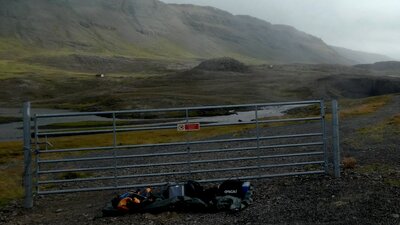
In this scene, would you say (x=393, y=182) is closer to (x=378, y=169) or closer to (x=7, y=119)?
(x=378, y=169)

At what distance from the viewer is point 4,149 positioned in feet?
139

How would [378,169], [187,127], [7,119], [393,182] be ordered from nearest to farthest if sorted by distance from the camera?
[393,182]
[187,127]
[378,169]
[7,119]

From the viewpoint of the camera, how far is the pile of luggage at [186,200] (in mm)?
10562

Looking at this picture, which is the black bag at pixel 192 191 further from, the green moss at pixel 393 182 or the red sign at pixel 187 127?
the green moss at pixel 393 182

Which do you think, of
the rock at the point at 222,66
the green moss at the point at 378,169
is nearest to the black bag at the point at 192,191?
the green moss at the point at 378,169

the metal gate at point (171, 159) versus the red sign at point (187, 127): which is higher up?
the red sign at point (187, 127)

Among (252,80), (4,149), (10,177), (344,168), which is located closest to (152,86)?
(252,80)

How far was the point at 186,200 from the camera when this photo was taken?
1066 cm

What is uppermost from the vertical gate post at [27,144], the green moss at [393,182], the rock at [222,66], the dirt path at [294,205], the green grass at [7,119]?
the rock at [222,66]

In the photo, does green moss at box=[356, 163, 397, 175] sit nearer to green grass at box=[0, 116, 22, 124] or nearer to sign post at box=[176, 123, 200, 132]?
sign post at box=[176, 123, 200, 132]

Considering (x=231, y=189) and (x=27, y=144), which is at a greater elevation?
(x=27, y=144)

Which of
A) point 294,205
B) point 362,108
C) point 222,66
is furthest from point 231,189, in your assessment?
point 222,66

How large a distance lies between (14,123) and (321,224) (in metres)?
75.0

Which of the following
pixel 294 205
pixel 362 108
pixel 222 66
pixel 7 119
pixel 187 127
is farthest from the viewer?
pixel 222 66
